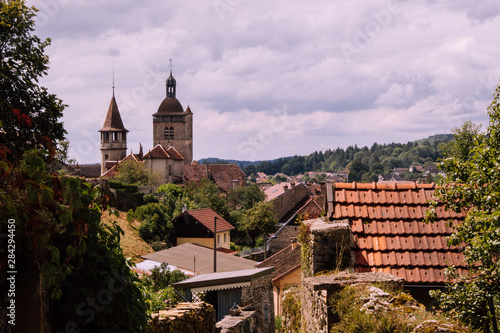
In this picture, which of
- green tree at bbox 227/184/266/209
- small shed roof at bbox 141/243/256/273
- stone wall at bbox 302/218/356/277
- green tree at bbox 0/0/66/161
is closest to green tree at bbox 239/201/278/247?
green tree at bbox 227/184/266/209

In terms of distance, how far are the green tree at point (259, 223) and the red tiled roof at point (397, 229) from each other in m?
49.8

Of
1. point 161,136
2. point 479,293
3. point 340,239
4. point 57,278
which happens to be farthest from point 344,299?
point 161,136

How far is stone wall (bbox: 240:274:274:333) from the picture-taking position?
10.4 m

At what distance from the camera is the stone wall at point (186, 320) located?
547 cm

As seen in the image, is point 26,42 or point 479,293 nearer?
point 479,293

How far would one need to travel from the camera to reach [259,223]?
194 feet

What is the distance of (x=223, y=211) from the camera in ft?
212

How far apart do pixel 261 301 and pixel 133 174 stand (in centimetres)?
6533

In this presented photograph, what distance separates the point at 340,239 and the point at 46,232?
5.54 m

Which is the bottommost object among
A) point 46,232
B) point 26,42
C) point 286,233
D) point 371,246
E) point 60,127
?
point 286,233

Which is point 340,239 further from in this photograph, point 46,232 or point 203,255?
point 203,255

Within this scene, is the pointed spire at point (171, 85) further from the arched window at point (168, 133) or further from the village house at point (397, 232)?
the village house at point (397, 232)

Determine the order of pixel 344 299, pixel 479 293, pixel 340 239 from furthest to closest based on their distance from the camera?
pixel 340 239 → pixel 479 293 → pixel 344 299

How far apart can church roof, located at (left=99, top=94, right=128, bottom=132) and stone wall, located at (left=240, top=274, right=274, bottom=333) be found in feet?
293
